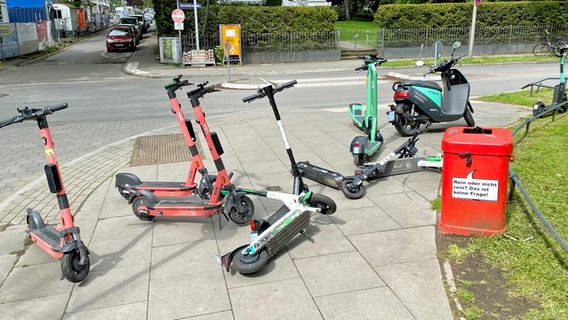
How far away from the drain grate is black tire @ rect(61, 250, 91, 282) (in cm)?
365

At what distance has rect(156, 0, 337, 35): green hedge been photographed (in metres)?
23.0

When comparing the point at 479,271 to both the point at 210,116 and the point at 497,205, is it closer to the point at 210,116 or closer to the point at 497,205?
the point at 497,205

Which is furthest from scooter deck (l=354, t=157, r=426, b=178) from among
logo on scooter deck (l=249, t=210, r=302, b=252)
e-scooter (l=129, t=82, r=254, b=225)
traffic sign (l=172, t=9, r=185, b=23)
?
traffic sign (l=172, t=9, r=185, b=23)

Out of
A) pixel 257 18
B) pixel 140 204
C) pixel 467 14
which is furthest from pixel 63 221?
pixel 467 14

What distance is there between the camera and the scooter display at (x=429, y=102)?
→ 8.60m

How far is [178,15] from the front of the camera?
69.4 feet

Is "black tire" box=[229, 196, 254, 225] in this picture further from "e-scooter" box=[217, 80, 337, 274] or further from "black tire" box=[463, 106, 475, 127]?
"black tire" box=[463, 106, 475, 127]

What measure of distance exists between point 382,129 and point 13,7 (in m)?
25.7

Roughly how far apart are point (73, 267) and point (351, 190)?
3098mm

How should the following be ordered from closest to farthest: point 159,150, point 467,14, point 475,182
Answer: point 475,182, point 159,150, point 467,14

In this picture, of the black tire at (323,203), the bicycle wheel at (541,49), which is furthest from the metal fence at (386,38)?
the black tire at (323,203)

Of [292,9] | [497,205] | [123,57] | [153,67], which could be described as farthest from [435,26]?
[497,205]

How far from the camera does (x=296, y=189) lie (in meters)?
4.71

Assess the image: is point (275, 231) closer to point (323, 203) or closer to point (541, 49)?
point (323, 203)
